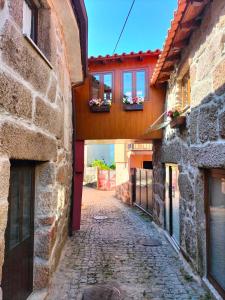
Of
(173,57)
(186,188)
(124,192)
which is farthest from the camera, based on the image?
(124,192)

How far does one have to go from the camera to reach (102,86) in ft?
25.2

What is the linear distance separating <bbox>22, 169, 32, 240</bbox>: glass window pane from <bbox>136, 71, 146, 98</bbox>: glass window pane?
4.91 metres

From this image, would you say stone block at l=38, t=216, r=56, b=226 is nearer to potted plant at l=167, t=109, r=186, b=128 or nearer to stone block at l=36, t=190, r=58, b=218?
stone block at l=36, t=190, r=58, b=218

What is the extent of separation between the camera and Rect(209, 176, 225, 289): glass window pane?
3.41 meters

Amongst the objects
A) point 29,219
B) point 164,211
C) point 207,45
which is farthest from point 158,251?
point 207,45

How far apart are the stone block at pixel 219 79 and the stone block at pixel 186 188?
1.75 m

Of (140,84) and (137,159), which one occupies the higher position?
(140,84)

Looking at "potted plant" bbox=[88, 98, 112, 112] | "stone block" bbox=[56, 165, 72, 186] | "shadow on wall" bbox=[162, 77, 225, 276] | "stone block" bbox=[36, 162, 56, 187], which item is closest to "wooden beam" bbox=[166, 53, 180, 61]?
"shadow on wall" bbox=[162, 77, 225, 276]

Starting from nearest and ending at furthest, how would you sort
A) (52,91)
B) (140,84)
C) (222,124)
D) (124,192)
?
(222,124), (52,91), (140,84), (124,192)

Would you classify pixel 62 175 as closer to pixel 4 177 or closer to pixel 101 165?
pixel 4 177

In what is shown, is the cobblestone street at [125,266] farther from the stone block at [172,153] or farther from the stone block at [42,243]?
the stone block at [172,153]

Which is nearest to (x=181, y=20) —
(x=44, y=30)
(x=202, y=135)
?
(x=202, y=135)

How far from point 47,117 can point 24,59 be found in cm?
96

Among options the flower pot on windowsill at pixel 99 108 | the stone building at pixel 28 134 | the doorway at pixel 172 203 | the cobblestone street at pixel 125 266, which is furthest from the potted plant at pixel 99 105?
the cobblestone street at pixel 125 266
